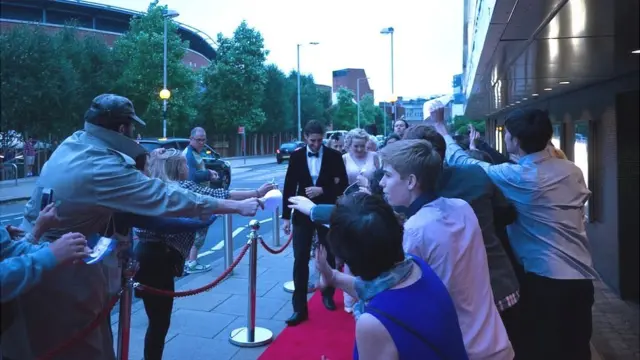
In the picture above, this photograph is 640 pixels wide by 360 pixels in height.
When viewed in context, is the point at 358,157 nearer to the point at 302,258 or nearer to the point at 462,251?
the point at 302,258

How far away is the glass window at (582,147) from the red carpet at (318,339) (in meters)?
4.83

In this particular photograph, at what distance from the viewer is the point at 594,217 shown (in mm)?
8133

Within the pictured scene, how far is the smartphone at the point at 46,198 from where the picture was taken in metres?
2.68

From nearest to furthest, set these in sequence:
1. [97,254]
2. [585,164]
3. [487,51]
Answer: [97,254] → [487,51] → [585,164]

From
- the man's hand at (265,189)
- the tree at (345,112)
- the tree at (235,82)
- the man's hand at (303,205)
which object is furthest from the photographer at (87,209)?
the tree at (345,112)

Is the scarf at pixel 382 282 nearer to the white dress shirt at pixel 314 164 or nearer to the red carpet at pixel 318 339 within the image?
the red carpet at pixel 318 339

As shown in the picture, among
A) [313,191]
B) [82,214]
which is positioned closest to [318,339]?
[313,191]

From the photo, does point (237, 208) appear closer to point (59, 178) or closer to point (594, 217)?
point (59, 178)

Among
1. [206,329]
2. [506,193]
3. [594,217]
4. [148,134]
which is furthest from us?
[148,134]

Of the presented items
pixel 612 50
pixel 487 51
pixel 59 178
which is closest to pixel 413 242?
pixel 59 178

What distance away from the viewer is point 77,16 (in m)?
43.1

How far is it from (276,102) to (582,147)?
4794 centimetres

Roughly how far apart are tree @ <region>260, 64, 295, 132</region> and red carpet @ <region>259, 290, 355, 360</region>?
48880 millimetres

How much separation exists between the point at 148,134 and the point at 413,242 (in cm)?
3745
